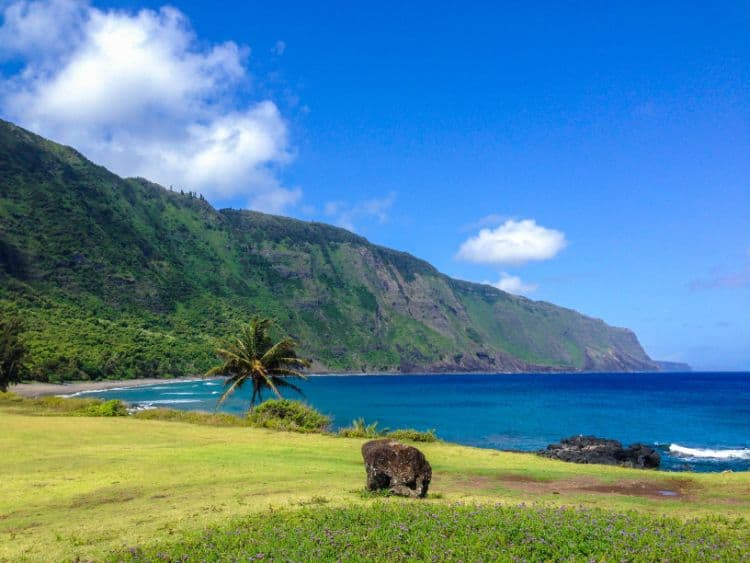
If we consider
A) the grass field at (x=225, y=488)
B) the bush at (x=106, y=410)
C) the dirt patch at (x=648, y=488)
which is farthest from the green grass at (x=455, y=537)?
the bush at (x=106, y=410)

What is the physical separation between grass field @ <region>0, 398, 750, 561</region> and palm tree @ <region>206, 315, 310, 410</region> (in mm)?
15234

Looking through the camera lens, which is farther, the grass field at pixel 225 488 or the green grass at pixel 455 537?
the grass field at pixel 225 488

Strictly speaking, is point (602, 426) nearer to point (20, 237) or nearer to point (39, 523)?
point (39, 523)

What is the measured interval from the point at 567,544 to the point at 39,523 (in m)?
13.4

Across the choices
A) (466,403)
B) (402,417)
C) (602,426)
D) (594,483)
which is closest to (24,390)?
(402,417)

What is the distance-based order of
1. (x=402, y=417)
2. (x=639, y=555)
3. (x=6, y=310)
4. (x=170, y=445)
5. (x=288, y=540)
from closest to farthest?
(x=639, y=555), (x=288, y=540), (x=170, y=445), (x=402, y=417), (x=6, y=310)

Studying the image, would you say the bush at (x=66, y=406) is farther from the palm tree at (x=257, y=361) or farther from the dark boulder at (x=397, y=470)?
the dark boulder at (x=397, y=470)

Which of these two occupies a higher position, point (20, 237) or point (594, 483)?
point (20, 237)

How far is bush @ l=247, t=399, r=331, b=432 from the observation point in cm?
4228

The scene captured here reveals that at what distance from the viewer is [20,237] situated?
189750 millimetres

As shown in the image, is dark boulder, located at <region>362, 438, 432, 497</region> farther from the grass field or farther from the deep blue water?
the deep blue water

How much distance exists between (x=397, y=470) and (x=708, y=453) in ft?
204

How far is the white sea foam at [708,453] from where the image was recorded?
6348 centimetres

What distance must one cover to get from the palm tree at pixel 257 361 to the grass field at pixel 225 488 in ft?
50.0
